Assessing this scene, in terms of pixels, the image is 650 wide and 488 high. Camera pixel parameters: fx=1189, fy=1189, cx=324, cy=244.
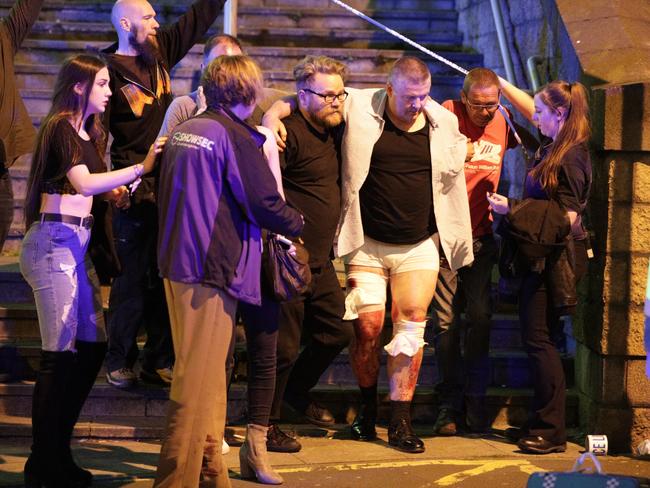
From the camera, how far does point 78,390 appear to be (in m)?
5.86

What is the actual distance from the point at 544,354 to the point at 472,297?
55 cm

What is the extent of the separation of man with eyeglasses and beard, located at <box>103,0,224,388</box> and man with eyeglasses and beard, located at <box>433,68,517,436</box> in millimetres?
1650

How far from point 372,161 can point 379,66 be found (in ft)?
12.0

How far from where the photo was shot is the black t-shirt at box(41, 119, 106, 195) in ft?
18.3

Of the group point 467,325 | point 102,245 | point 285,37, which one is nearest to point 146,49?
point 102,245

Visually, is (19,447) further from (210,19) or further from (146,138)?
(210,19)

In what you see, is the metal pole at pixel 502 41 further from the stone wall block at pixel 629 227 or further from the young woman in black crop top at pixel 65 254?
the young woman in black crop top at pixel 65 254

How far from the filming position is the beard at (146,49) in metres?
6.96

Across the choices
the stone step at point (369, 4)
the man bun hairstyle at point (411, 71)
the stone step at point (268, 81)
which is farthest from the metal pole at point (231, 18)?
the man bun hairstyle at point (411, 71)

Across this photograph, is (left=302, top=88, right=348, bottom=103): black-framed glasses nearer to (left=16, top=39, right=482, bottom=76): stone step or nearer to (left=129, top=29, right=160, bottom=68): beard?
(left=129, top=29, right=160, bottom=68): beard

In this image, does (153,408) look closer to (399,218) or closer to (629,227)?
(399,218)

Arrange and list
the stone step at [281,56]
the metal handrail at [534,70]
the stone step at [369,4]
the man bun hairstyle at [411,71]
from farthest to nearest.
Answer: the stone step at [369,4] → the stone step at [281,56] → the metal handrail at [534,70] → the man bun hairstyle at [411,71]

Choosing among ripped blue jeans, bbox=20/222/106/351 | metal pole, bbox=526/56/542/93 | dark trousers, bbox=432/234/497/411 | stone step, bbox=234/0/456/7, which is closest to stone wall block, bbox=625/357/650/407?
dark trousers, bbox=432/234/497/411

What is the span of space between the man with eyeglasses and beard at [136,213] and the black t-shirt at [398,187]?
1.25 meters
